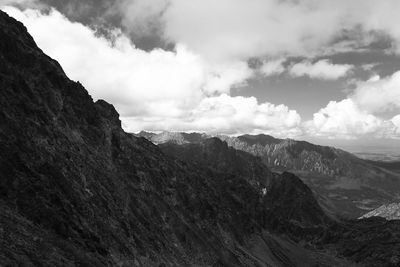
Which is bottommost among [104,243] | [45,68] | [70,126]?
[104,243]

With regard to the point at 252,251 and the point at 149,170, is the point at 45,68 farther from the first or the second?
the point at 252,251

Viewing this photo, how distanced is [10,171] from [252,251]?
136 m

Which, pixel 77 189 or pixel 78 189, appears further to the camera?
pixel 78 189

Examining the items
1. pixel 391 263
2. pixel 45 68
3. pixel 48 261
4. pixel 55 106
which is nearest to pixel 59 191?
pixel 48 261

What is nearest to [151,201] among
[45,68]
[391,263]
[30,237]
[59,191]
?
[45,68]

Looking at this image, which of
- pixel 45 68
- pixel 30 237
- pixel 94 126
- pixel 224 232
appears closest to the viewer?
pixel 30 237

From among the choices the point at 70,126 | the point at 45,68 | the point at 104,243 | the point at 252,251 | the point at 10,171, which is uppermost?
the point at 45,68

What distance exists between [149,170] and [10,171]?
292ft

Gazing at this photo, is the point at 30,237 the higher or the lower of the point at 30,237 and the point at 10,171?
the lower

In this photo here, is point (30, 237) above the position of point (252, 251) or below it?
above

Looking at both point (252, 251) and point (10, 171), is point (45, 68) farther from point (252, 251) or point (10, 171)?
point (252, 251)

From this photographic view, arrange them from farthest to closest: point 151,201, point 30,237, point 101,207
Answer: point 151,201 → point 101,207 → point 30,237

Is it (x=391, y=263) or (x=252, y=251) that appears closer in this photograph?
(x=252, y=251)

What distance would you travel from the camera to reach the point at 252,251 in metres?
175
